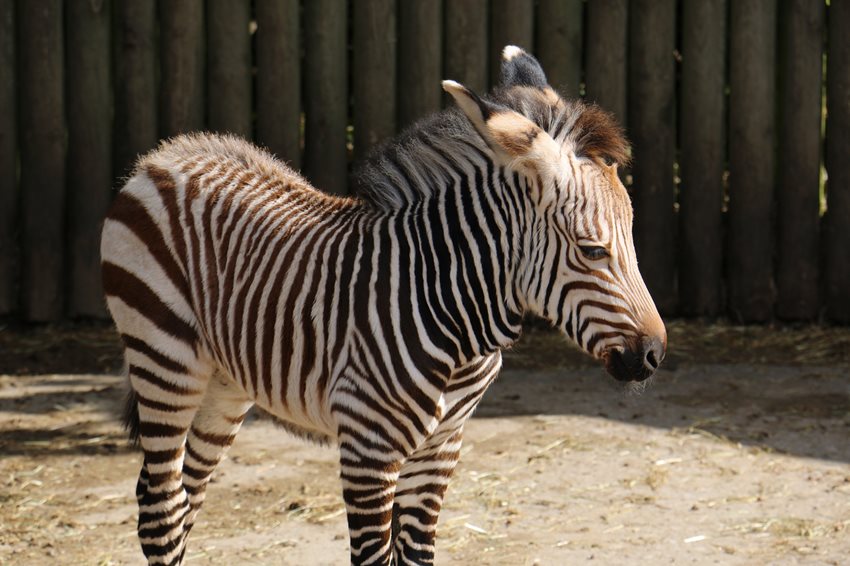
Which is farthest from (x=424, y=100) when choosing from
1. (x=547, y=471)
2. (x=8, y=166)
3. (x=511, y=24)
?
(x=547, y=471)

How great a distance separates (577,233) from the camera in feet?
12.6

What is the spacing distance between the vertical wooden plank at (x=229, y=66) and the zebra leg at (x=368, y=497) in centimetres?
488

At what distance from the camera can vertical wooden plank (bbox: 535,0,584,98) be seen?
8.55m

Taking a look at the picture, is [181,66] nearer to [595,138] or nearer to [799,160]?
[799,160]

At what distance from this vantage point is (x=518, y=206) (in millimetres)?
3967

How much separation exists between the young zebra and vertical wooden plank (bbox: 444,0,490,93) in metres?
3.92

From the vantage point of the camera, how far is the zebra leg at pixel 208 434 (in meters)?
4.70

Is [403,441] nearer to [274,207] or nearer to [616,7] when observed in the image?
[274,207]

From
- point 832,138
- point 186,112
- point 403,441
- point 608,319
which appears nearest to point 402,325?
point 403,441

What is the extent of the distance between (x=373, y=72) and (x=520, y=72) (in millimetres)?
4257

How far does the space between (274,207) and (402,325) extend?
0.78 metres

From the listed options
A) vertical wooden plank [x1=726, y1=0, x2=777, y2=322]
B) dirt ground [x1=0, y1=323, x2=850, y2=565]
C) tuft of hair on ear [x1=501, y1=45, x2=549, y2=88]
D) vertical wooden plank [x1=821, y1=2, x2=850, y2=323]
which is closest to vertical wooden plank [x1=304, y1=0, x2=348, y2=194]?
dirt ground [x1=0, y1=323, x2=850, y2=565]

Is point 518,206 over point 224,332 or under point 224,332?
over

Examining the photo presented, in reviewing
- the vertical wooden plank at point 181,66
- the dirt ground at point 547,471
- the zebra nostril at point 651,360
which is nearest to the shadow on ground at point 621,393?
the dirt ground at point 547,471
